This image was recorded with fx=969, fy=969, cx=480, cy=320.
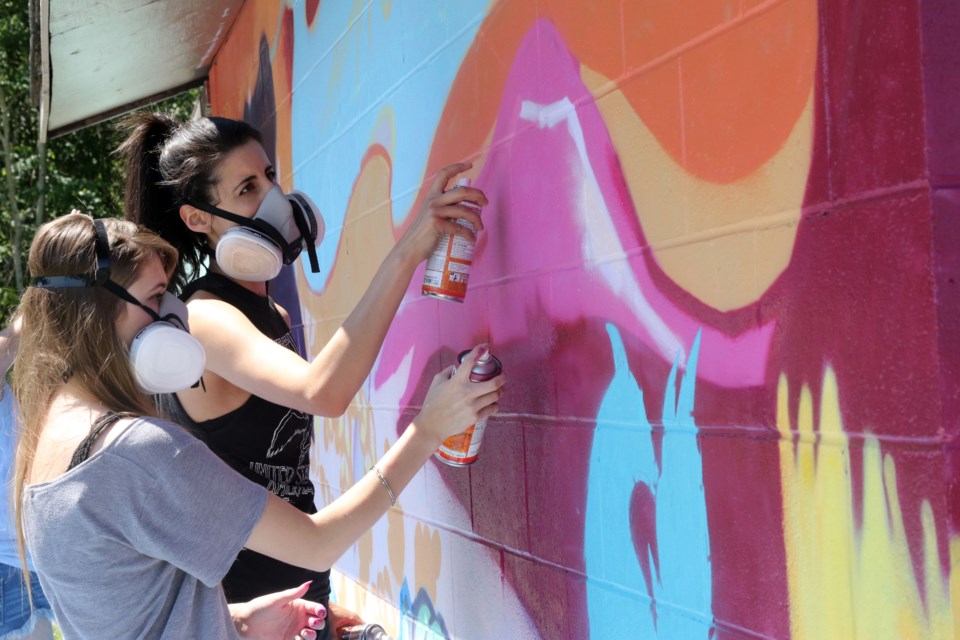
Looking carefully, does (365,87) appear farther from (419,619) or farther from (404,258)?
(419,619)

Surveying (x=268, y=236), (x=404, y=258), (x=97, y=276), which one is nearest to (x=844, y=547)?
(x=404, y=258)

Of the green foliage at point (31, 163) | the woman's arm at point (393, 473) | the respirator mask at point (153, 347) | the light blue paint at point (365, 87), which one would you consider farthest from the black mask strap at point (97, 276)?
the green foliage at point (31, 163)

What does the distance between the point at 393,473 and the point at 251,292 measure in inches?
31.4

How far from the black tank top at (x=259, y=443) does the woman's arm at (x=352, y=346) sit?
265 millimetres

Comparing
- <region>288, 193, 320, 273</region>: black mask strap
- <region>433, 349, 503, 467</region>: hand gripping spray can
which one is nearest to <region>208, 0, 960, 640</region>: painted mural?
<region>433, 349, 503, 467</region>: hand gripping spray can

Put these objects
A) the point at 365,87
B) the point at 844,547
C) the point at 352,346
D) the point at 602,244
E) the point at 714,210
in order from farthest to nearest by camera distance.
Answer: the point at 365,87, the point at 352,346, the point at 602,244, the point at 714,210, the point at 844,547

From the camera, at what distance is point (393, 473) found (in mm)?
2152

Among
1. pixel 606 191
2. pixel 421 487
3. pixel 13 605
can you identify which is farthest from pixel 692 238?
pixel 13 605

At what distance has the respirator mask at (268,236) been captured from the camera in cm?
249

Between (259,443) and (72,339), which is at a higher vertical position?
(72,339)

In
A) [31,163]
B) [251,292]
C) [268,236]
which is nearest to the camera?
[268,236]

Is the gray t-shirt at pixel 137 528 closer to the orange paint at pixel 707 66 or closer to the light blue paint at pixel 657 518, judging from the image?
the light blue paint at pixel 657 518

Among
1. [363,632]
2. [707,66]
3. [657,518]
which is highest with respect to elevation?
[707,66]

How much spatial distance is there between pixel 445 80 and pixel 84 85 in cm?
544
